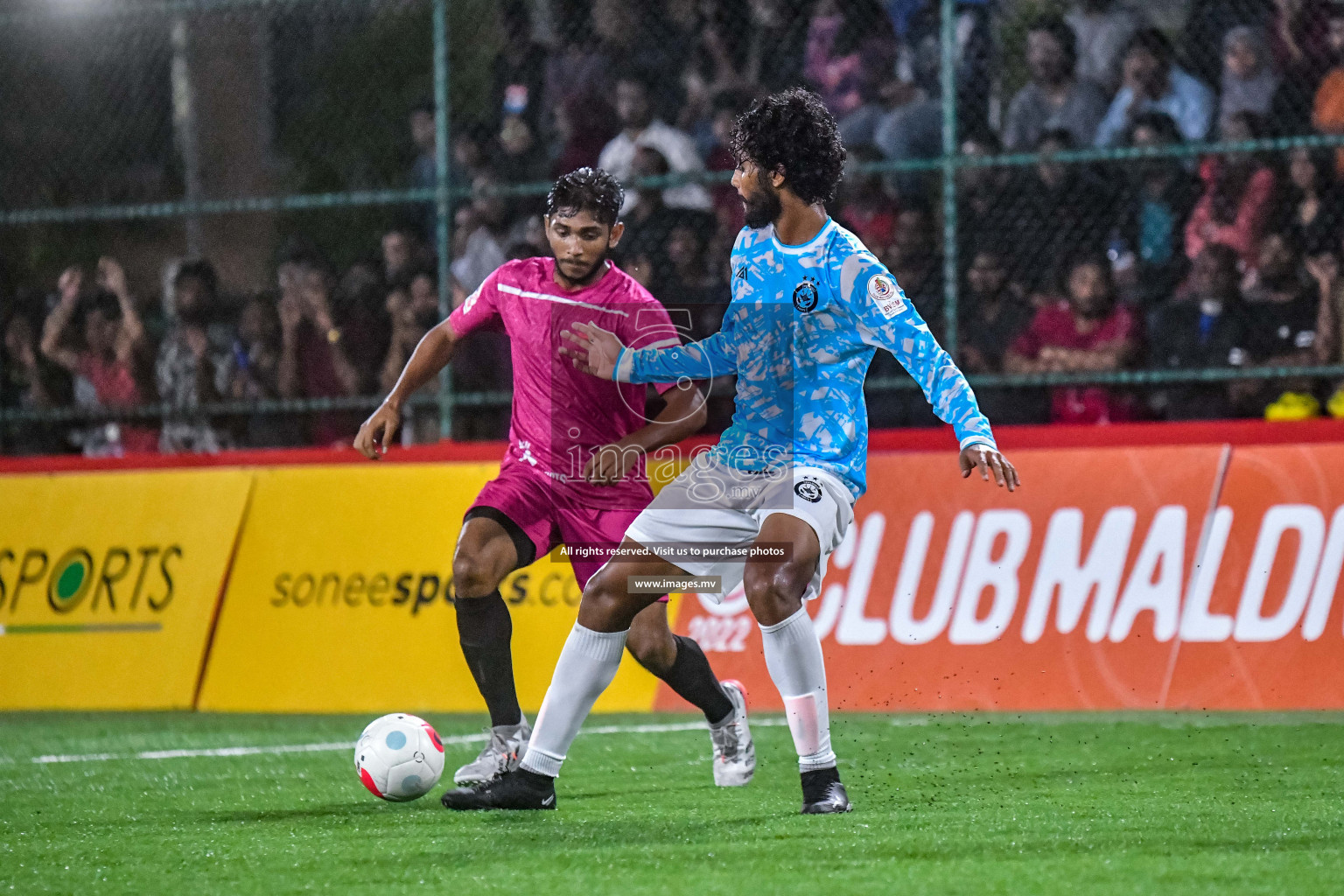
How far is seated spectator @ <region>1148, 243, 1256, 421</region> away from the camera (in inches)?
351

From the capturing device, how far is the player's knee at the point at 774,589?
525 cm

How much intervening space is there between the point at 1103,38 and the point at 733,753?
5.15 m

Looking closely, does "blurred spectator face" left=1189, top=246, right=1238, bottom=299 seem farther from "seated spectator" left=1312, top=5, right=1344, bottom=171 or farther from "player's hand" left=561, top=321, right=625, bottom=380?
"player's hand" left=561, top=321, right=625, bottom=380

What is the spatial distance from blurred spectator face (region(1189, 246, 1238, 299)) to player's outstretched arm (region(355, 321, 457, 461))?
13.6 feet

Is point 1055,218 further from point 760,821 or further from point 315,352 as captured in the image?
point 760,821

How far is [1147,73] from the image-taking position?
9.56 m

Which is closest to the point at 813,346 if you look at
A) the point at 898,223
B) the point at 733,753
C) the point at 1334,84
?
the point at 733,753

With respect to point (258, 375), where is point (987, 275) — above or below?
above

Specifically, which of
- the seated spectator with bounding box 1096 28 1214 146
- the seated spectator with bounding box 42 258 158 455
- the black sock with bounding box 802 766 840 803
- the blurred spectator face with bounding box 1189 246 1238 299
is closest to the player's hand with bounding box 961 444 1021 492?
the black sock with bounding box 802 766 840 803

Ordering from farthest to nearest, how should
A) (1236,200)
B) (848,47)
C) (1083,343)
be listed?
(848,47)
(1083,343)
(1236,200)

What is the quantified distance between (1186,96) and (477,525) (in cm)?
503

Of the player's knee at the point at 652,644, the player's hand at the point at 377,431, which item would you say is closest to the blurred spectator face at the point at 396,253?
the player's hand at the point at 377,431

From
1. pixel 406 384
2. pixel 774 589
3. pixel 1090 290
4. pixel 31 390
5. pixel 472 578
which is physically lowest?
pixel 472 578

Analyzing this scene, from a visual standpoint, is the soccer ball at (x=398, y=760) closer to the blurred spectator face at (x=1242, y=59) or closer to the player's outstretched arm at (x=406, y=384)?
the player's outstretched arm at (x=406, y=384)
